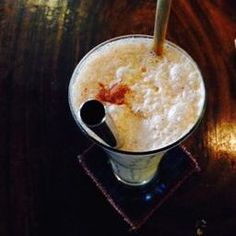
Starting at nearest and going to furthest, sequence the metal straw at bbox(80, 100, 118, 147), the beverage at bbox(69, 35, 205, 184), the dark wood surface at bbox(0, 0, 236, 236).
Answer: the metal straw at bbox(80, 100, 118, 147) → the beverage at bbox(69, 35, 205, 184) → the dark wood surface at bbox(0, 0, 236, 236)

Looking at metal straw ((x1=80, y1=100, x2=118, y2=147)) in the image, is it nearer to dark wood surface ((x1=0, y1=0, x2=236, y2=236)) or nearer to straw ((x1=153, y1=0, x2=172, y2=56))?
straw ((x1=153, y1=0, x2=172, y2=56))

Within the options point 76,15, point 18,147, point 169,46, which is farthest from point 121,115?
point 76,15

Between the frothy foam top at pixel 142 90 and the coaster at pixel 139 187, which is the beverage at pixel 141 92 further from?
the coaster at pixel 139 187

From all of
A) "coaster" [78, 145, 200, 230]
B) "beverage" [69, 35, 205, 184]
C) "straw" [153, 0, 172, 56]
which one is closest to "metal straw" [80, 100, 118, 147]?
"beverage" [69, 35, 205, 184]

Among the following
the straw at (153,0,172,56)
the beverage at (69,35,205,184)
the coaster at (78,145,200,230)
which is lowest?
the coaster at (78,145,200,230)

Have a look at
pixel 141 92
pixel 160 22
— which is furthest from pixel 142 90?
pixel 160 22

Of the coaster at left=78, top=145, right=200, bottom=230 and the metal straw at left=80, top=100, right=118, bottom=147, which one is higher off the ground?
the metal straw at left=80, top=100, right=118, bottom=147

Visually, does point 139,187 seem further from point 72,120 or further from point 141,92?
point 141,92
